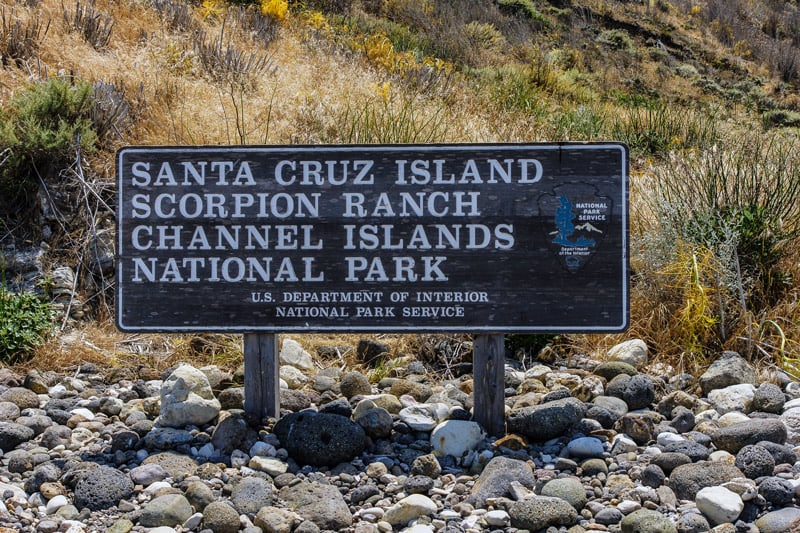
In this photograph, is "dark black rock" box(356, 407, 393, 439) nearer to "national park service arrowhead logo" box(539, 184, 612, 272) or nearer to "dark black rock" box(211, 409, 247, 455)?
"dark black rock" box(211, 409, 247, 455)

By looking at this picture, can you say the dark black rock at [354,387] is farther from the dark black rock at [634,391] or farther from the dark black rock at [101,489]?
the dark black rock at [101,489]

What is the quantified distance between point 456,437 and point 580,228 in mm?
1296

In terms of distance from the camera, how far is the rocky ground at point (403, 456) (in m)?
3.68

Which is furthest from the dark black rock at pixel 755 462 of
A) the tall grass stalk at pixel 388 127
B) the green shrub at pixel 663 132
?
the green shrub at pixel 663 132

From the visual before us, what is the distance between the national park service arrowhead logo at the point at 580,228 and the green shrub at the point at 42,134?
14.6ft

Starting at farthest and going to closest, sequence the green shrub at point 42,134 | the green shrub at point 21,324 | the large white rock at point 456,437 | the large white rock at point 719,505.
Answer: the green shrub at point 42,134 < the green shrub at point 21,324 < the large white rock at point 456,437 < the large white rock at point 719,505

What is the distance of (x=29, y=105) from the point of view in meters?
7.29

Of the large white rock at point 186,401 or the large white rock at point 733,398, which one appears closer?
the large white rock at point 186,401

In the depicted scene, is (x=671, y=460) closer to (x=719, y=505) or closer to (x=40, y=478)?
(x=719, y=505)

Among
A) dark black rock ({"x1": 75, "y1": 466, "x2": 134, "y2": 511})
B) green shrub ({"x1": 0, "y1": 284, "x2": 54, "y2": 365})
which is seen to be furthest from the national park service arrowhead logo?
green shrub ({"x1": 0, "y1": 284, "x2": 54, "y2": 365})

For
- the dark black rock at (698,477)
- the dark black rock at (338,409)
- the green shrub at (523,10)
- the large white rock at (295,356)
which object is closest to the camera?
the dark black rock at (698,477)

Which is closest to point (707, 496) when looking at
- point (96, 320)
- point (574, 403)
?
point (574, 403)

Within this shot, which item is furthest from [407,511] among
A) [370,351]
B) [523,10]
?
[523,10]

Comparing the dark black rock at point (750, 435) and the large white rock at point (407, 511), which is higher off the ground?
the dark black rock at point (750, 435)
